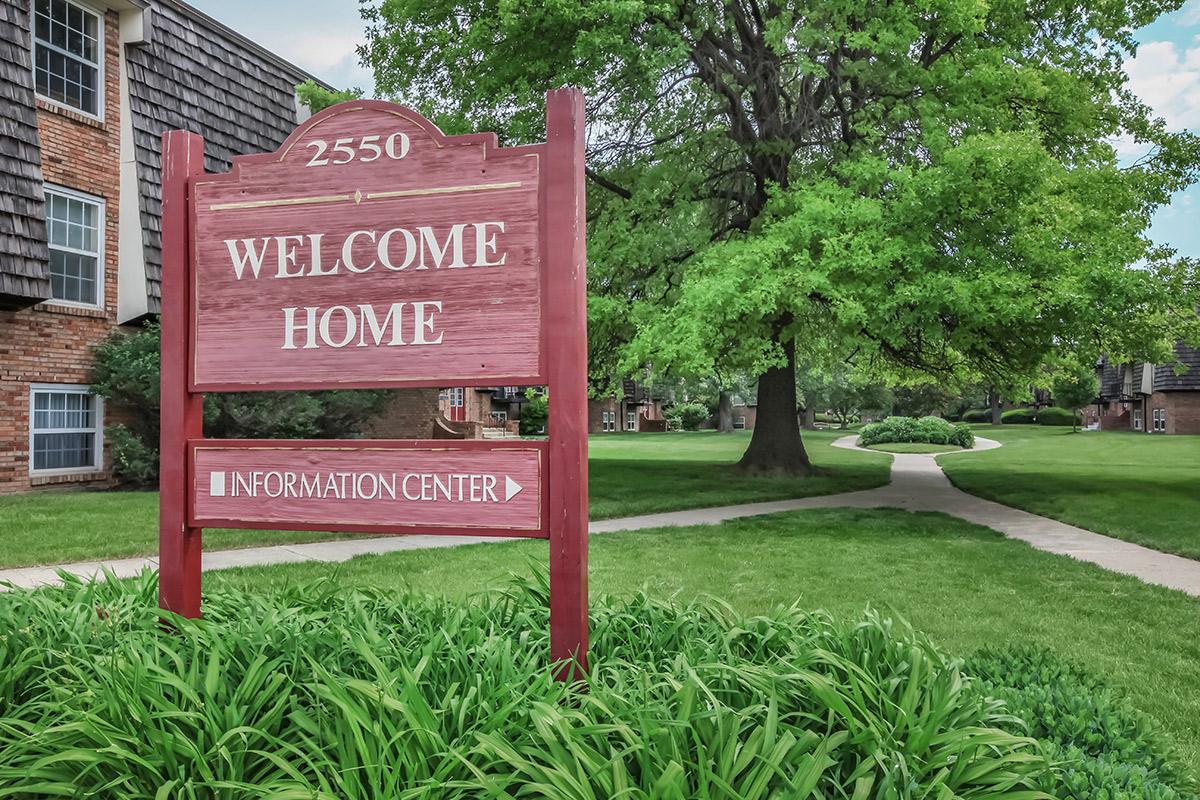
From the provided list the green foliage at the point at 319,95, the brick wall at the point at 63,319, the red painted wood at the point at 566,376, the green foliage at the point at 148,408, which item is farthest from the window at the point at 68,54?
the red painted wood at the point at 566,376

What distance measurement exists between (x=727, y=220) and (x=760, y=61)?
361 centimetres

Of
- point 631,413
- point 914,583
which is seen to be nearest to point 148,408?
point 914,583

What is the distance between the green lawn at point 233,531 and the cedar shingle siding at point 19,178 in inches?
123

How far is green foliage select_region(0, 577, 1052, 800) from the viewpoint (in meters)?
2.23

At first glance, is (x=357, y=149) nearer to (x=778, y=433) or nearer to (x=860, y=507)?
(x=860, y=507)

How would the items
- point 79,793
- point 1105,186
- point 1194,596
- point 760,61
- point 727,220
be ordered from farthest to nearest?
point 727,220 < point 760,61 < point 1105,186 < point 1194,596 < point 79,793

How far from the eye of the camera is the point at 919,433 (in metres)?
36.2

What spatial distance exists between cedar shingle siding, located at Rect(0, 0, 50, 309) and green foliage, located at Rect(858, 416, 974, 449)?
30968 millimetres

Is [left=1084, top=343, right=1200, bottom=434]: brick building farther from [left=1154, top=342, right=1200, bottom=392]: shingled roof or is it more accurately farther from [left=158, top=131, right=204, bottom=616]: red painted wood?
[left=158, top=131, right=204, bottom=616]: red painted wood

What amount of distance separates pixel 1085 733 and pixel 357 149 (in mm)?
3374

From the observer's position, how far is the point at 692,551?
8.34 metres

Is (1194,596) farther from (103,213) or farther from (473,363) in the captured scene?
(103,213)

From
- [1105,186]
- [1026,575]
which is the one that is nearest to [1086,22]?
[1105,186]

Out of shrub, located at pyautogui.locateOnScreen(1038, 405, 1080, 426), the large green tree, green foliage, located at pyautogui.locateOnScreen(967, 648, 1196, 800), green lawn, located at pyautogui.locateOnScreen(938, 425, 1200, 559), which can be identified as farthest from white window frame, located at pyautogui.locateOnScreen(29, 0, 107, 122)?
shrub, located at pyautogui.locateOnScreen(1038, 405, 1080, 426)
